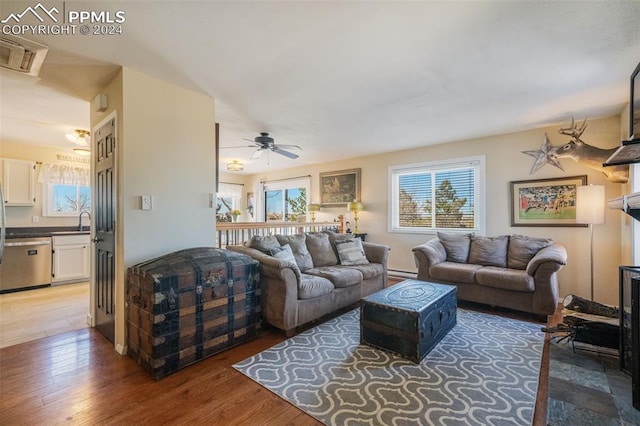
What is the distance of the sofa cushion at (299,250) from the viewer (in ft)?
12.2

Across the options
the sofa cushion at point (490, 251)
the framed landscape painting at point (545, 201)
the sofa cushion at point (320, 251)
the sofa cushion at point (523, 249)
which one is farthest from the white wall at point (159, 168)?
the framed landscape painting at point (545, 201)

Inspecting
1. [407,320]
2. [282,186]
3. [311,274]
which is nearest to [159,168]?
[311,274]

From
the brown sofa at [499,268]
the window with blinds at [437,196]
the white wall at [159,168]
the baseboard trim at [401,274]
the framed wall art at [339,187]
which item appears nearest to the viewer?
the white wall at [159,168]

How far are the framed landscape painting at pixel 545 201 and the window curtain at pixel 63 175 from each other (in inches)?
281

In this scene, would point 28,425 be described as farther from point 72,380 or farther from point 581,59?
point 581,59

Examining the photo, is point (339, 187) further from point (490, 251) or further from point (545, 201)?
point (545, 201)

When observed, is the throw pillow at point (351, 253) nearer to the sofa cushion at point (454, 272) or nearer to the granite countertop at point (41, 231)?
the sofa cushion at point (454, 272)

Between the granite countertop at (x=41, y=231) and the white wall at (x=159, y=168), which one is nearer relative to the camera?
the white wall at (x=159, y=168)

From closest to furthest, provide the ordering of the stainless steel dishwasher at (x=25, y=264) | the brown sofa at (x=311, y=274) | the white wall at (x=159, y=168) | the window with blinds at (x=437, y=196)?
the white wall at (x=159, y=168), the brown sofa at (x=311, y=274), the stainless steel dishwasher at (x=25, y=264), the window with blinds at (x=437, y=196)

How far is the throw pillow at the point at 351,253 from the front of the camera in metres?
4.07

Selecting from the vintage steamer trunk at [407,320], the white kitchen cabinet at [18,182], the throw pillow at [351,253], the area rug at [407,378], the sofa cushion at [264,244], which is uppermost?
A: the white kitchen cabinet at [18,182]

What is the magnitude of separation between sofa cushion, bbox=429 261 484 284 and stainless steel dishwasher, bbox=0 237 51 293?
20.0 feet

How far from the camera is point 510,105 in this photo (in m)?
3.29

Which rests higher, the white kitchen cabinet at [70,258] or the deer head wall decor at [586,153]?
the deer head wall decor at [586,153]
